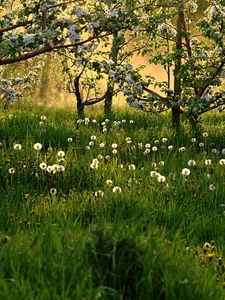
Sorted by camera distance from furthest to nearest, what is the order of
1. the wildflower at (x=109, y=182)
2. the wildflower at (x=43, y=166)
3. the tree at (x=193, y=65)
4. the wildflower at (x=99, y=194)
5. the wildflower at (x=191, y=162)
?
the tree at (x=193, y=65) → the wildflower at (x=191, y=162) → the wildflower at (x=43, y=166) → the wildflower at (x=109, y=182) → the wildflower at (x=99, y=194)

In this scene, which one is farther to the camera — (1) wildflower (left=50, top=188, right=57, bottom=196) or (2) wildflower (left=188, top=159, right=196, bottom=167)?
(2) wildflower (left=188, top=159, right=196, bottom=167)

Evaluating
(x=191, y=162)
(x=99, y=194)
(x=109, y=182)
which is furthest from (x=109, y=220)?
(x=191, y=162)

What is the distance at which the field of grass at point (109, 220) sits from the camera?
11.2 ft

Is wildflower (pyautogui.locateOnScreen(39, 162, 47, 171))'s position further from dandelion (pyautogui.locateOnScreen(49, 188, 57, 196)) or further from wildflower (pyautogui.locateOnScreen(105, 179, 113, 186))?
wildflower (pyautogui.locateOnScreen(105, 179, 113, 186))

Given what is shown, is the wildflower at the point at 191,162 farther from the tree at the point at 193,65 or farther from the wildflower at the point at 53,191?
the tree at the point at 193,65

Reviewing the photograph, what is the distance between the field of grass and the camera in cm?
343

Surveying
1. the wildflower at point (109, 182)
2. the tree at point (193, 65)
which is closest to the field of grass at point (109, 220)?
the wildflower at point (109, 182)

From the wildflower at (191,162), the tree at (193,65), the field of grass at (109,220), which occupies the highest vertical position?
the tree at (193,65)

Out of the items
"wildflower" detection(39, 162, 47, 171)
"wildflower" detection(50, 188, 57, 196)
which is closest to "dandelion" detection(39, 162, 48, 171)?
"wildflower" detection(39, 162, 47, 171)

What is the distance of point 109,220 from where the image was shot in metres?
5.31

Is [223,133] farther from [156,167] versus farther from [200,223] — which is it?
[200,223]

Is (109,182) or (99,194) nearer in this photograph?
(99,194)

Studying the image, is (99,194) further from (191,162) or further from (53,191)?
(191,162)

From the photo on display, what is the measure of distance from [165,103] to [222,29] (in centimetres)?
190
